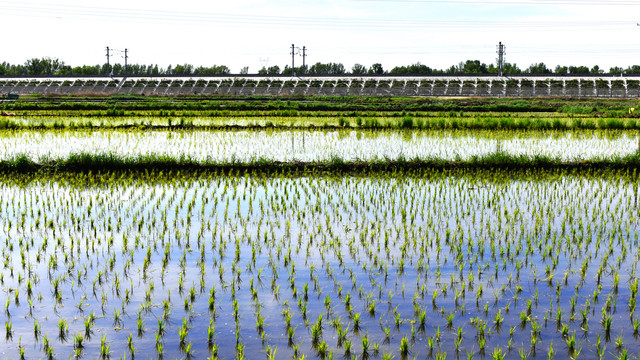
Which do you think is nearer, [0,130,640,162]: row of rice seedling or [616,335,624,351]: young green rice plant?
[616,335,624,351]: young green rice plant

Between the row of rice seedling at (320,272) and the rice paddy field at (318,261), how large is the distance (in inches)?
0.7

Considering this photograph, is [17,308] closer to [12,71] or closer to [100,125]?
[100,125]

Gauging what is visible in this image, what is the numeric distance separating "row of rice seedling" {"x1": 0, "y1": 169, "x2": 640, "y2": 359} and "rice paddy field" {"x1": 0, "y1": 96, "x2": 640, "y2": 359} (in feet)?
0.06

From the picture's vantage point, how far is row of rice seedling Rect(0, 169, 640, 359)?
330 centimetres

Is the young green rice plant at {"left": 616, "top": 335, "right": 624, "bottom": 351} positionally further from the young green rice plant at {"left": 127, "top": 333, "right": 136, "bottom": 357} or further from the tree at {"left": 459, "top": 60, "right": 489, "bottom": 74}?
the tree at {"left": 459, "top": 60, "right": 489, "bottom": 74}

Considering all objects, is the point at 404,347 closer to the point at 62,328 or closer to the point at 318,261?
the point at 318,261

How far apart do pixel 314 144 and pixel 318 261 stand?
24.4ft

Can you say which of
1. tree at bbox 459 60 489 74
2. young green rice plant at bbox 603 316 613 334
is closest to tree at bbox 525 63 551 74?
tree at bbox 459 60 489 74

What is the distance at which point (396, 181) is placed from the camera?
27.3ft

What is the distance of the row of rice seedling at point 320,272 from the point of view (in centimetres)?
330

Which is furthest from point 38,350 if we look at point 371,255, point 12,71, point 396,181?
point 12,71

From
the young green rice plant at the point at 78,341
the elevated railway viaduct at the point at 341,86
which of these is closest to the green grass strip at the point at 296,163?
the young green rice plant at the point at 78,341

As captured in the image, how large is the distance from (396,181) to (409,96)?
92.1 ft

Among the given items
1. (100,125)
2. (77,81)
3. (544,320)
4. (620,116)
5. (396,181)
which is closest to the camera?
(544,320)
